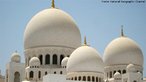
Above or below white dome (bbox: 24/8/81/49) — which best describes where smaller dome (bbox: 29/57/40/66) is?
below

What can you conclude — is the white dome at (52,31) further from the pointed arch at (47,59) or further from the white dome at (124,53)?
the white dome at (124,53)

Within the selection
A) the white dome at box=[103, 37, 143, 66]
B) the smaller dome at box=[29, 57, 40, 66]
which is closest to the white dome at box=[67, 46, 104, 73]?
the smaller dome at box=[29, 57, 40, 66]

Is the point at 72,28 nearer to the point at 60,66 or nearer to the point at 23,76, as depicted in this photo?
the point at 60,66

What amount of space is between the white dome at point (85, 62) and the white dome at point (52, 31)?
582 cm

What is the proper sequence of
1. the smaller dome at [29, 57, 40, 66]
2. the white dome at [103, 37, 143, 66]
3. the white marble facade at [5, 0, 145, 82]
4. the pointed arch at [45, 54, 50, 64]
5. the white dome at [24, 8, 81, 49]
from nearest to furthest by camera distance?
the white marble facade at [5, 0, 145, 82], the smaller dome at [29, 57, 40, 66], the pointed arch at [45, 54, 50, 64], the white dome at [24, 8, 81, 49], the white dome at [103, 37, 143, 66]

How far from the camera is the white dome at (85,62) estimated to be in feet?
113

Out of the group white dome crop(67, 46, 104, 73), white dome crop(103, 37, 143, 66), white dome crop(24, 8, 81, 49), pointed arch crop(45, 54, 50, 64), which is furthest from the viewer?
white dome crop(103, 37, 143, 66)

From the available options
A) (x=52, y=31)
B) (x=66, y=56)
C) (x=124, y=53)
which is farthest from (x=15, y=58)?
(x=124, y=53)

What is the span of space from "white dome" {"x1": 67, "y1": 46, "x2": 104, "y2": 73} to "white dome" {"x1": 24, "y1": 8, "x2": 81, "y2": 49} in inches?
229

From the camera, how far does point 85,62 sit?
1359 inches

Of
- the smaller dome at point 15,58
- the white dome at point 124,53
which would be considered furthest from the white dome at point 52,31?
the white dome at point 124,53

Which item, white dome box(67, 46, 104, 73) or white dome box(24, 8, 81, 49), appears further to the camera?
white dome box(24, 8, 81, 49)

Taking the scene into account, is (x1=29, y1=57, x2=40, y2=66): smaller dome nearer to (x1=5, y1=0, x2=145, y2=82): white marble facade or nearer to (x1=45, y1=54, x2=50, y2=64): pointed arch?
(x1=5, y1=0, x2=145, y2=82): white marble facade

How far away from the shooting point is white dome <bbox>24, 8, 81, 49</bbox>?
1606 inches
